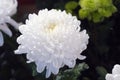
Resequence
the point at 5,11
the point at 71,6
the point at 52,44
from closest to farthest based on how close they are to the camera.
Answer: the point at 52,44 < the point at 5,11 < the point at 71,6

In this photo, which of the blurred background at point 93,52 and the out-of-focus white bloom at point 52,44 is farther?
the blurred background at point 93,52

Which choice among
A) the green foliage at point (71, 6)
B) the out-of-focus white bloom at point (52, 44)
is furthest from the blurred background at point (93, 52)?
the out-of-focus white bloom at point (52, 44)

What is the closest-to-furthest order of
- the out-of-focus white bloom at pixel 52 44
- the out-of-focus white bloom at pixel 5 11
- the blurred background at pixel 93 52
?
1. the out-of-focus white bloom at pixel 52 44
2. the out-of-focus white bloom at pixel 5 11
3. the blurred background at pixel 93 52

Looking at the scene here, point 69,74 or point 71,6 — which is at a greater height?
point 71,6

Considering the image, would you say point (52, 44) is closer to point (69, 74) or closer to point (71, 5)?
point (69, 74)

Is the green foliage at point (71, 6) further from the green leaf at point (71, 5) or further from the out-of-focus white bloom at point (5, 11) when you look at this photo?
the out-of-focus white bloom at point (5, 11)

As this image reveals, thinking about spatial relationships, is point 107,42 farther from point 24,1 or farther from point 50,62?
point 24,1

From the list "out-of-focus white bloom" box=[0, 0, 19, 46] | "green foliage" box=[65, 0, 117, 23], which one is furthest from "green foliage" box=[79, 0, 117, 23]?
"out-of-focus white bloom" box=[0, 0, 19, 46]

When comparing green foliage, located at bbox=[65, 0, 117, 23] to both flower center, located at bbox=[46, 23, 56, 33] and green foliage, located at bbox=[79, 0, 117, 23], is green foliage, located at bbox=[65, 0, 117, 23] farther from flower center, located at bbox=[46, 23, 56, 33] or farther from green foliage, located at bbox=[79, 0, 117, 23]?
flower center, located at bbox=[46, 23, 56, 33]

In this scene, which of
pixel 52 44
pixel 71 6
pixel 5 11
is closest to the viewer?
pixel 52 44

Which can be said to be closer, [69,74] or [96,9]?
[69,74]

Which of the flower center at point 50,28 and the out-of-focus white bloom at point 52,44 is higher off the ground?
the flower center at point 50,28

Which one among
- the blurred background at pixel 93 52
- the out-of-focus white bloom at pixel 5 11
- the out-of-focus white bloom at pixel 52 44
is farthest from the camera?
the blurred background at pixel 93 52

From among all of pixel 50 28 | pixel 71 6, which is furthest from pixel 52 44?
pixel 71 6
